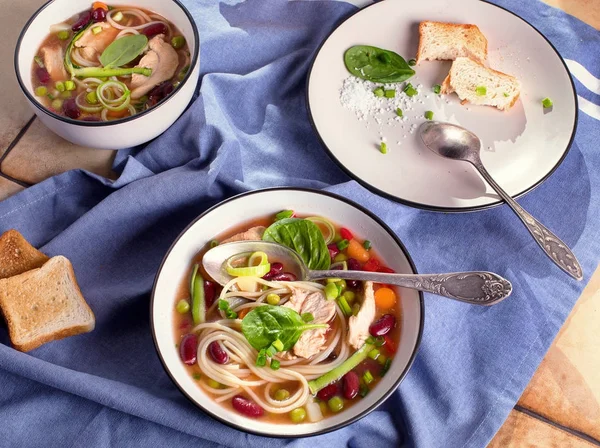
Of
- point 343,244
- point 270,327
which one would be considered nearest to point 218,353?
point 270,327

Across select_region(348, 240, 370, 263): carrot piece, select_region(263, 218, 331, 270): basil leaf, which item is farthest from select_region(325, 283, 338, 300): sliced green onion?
select_region(348, 240, 370, 263): carrot piece

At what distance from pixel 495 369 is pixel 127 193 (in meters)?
1.90

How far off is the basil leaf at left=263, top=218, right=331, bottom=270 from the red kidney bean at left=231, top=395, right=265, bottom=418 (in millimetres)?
650

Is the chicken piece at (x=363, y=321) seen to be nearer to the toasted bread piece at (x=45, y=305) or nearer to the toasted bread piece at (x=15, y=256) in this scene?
the toasted bread piece at (x=45, y=305)

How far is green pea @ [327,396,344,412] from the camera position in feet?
8.66

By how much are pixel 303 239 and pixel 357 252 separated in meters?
0.26

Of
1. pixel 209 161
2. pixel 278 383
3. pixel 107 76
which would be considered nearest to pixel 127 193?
pixel 209 161

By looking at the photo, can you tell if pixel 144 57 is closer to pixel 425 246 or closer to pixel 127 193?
pixel 127 193

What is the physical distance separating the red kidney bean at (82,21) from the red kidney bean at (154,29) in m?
0.29

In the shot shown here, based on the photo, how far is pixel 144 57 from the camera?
3357 mm

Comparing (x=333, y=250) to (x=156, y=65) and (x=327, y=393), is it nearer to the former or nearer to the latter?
(x=327, y=393)

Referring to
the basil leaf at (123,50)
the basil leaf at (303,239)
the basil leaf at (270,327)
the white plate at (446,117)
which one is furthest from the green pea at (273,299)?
the basil leaf at (123,50)

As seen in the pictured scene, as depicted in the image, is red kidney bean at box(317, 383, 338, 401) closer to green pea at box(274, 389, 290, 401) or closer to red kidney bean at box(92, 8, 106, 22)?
green pea at box(274, 389, 290, 401)

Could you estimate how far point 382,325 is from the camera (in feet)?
9.06
